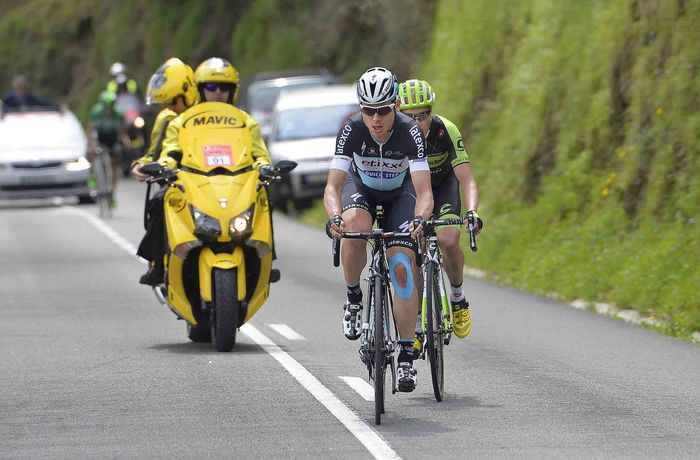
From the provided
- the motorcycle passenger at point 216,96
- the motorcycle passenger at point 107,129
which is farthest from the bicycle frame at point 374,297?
the motorcycle passenger at point 107,129

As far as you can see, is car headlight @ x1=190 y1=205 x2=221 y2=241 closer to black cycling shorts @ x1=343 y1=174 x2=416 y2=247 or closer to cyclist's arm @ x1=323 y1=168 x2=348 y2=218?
black cycling shorts @ x1=343 y1=174 x2=416 y2=247

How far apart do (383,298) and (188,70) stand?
4492 millimetres

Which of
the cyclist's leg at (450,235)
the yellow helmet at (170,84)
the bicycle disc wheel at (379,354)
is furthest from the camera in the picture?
the yellow helmet at (170,84)

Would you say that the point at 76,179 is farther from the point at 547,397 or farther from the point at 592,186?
the point at 547,397

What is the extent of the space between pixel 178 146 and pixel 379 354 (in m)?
4.11

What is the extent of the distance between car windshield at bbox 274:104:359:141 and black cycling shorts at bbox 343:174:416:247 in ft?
65.2

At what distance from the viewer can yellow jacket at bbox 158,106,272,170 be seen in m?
13.2

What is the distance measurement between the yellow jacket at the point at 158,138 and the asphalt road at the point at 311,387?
136 centimetres

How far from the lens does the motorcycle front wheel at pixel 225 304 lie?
1251 centimetres

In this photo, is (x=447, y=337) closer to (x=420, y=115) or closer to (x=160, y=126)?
(x=420, y=115)

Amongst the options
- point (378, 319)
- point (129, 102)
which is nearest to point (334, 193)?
point (378, 319)

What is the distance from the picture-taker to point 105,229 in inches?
1045

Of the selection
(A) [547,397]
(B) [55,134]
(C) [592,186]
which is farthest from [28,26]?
(A) [547,397]

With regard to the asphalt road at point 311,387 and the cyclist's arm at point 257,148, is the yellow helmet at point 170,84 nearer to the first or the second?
the cyclist's arm at point 257,148
